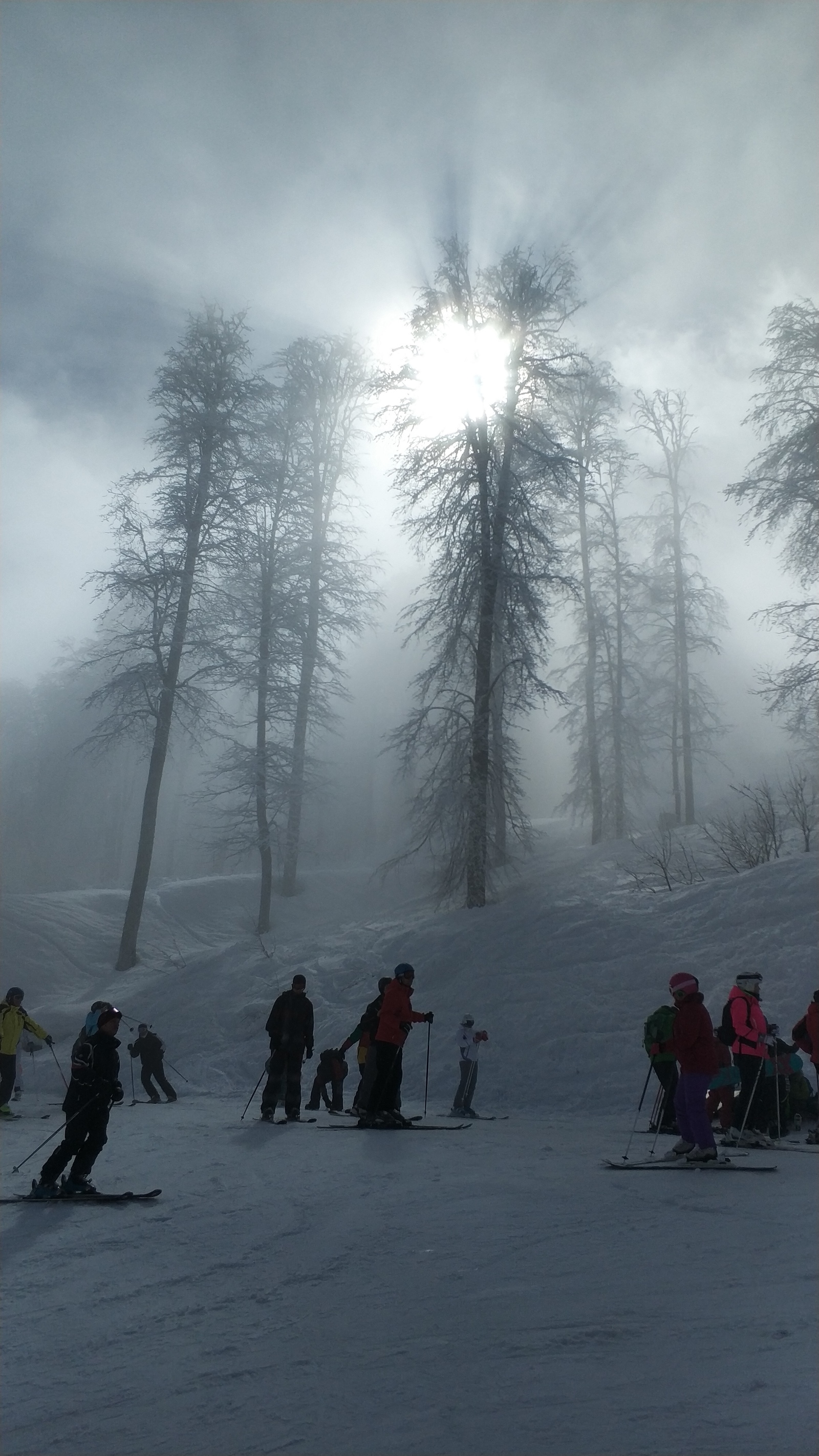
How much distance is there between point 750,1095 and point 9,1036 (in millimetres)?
8671

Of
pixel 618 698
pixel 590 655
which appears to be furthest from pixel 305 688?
pixel 618 698

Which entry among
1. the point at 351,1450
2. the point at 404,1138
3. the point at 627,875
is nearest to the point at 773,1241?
the point at 351,1450

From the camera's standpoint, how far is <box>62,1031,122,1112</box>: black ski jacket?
23.4 ft

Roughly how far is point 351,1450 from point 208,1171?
15.8ft

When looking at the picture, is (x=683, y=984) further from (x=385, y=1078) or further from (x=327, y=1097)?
(x=327, y=1097)

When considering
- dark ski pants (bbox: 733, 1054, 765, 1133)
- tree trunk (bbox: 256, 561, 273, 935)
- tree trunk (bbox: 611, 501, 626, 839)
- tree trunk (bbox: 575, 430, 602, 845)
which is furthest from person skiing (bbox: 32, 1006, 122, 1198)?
tree trunk (bbox: 611, 501, 626, 839)

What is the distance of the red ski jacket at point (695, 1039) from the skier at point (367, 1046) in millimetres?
3345

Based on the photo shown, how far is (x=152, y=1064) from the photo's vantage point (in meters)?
13.2

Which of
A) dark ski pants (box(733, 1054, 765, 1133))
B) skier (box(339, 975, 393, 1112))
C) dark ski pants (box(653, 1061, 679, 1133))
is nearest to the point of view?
dark ski pants (box(733, 1054, 765, 1133))

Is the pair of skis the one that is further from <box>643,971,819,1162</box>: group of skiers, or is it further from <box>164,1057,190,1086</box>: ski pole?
<box>164,1057,190,1086</box>: ski pole

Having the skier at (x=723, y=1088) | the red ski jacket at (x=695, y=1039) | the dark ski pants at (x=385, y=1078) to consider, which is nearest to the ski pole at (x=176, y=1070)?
the dark ski pants at (x=385, y=1078)

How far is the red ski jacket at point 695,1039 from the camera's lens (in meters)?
7.62

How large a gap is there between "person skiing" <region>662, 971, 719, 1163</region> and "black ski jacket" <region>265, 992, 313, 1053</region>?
443 cm

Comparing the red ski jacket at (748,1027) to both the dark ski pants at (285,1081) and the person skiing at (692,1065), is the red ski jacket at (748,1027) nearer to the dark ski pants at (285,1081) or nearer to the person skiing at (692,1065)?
the person skiing at (692,1065)
